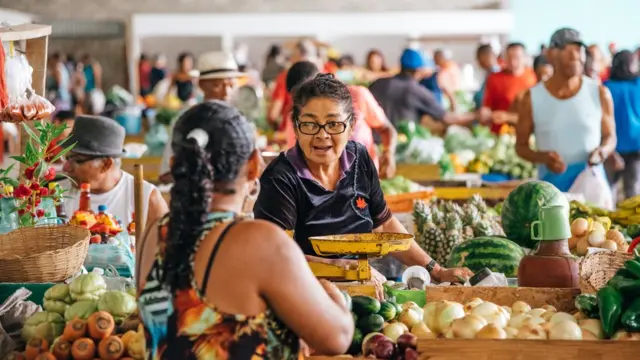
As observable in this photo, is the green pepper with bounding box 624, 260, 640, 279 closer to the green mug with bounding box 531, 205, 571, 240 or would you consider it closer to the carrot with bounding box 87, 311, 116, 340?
the green mug with bounding box 531, 205, 571, 240

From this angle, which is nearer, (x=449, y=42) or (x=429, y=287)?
(x=429, y=287)

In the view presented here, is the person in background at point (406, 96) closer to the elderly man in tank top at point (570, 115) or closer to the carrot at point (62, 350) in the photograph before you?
the elderly man in tank top at point (570, 115)

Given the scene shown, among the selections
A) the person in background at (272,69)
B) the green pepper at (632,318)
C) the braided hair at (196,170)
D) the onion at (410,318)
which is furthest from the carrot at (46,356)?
the person in background at (272,69)

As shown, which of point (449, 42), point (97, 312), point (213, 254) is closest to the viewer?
point (213, 254)

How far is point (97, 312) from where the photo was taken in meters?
3.26

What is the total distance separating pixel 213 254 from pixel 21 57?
6.61ft

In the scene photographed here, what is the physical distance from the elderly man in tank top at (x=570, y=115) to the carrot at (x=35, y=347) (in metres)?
3.79

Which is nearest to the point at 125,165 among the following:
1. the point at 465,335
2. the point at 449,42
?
the point at 465,335

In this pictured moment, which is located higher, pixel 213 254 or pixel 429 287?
pixel 213 254

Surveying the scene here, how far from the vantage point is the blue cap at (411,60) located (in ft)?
27.9

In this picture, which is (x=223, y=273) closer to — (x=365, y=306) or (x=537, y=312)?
(x=365, y=306)

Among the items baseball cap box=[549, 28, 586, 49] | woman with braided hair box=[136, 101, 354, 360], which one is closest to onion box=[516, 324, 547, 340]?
woman with braided hair box=[136, 101, 354, 360]

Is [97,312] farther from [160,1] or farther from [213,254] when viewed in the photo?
[160,1]

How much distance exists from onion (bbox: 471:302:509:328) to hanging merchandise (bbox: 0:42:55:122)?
1827 mm
